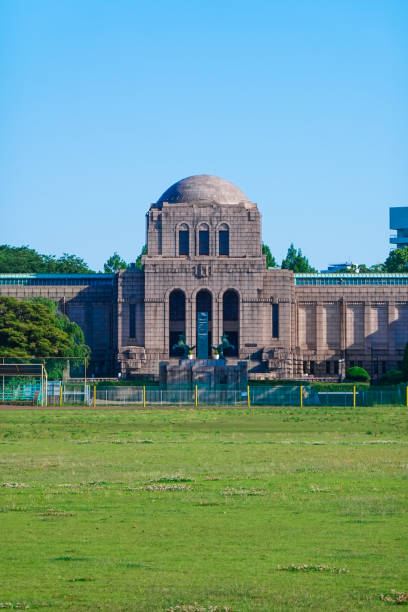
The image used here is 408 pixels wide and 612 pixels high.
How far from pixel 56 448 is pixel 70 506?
16.7 m

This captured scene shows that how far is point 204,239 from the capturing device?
140m

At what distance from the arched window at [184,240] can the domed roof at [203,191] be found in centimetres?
388

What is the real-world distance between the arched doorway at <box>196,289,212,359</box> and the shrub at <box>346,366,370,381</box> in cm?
1687

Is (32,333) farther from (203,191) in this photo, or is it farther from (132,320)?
(203,191)

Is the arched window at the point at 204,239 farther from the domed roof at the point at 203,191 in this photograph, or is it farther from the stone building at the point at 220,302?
the domed roof at the point at 203,191

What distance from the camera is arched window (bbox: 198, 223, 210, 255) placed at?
139000 millimetres

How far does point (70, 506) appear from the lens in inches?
996

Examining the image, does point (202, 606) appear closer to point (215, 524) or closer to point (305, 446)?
point (215, 524)

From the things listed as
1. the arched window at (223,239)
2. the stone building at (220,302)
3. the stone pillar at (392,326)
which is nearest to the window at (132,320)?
the stone building at (220,302)

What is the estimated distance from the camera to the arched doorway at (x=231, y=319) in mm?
137250

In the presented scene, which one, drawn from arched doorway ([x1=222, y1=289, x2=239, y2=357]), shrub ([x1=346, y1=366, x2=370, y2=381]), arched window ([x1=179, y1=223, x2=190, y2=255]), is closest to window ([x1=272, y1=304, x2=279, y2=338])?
arched doorway ([x1=222, y1=289, x2=239, y2=357])

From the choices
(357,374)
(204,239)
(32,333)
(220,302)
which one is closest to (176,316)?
(220,302)

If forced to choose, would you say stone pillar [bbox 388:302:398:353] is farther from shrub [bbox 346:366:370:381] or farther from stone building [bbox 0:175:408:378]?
shrub [bbox 346:366:370:381]

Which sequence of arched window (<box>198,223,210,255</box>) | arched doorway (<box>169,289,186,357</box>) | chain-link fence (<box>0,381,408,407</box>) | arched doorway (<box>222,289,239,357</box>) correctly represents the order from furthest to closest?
arched window (<box>198,223,210,255</box>), arched doorway (<box>169,289,186,357</box>), arched doorway (<box>222,289,239,357</box>), chain-link fence (<box>0,381,408,407</box>)
